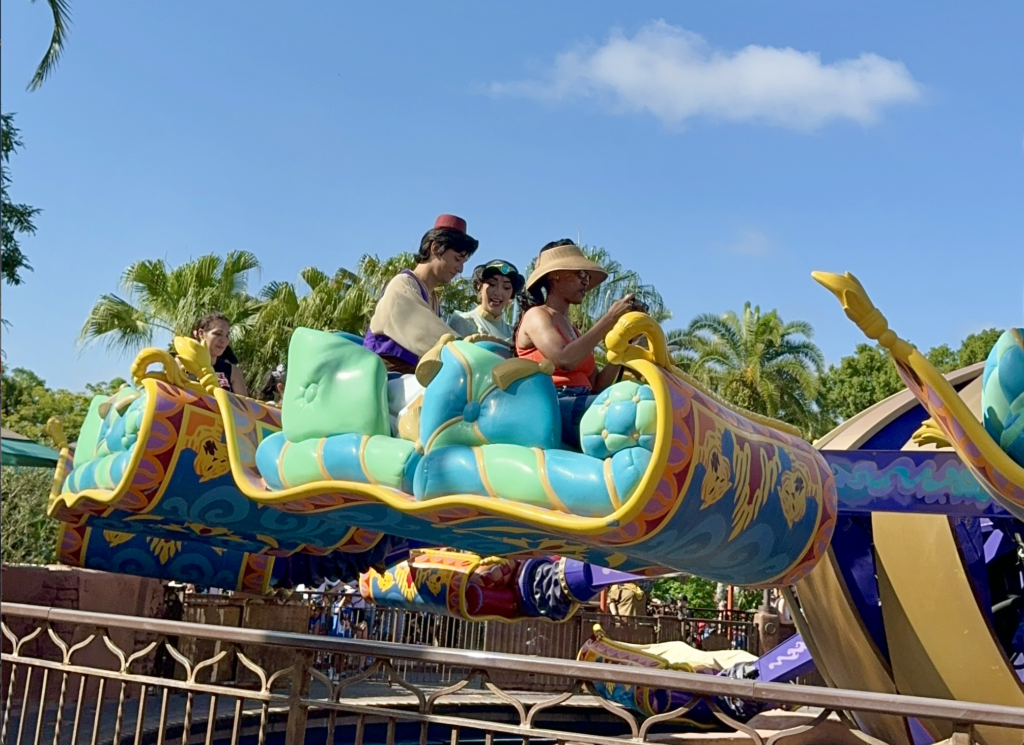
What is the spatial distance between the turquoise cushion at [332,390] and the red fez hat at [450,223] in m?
0.62

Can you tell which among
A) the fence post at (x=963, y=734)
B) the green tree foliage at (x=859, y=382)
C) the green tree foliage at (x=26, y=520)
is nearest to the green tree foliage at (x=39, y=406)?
the green tree foliage at (x=26, y=520)

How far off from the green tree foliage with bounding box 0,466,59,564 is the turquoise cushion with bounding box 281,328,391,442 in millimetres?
13845

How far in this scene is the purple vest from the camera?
4199 mm

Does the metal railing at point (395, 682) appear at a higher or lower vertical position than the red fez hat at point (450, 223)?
lower

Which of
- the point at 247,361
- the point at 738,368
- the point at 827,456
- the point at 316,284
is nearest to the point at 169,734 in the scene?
the point at 827,456

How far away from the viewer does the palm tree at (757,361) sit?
23.1m

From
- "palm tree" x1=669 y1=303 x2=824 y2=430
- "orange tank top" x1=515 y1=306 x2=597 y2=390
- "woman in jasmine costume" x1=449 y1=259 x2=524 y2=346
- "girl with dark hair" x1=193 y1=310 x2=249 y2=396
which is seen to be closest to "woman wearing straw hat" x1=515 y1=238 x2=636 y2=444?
"orange tank top" x1=515 y1=306 x2=597 y2=390

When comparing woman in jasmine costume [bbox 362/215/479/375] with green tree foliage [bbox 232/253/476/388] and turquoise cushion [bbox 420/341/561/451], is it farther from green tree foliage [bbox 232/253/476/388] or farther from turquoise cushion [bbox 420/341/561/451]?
green tree foliage [bbox 232/253/476/388]

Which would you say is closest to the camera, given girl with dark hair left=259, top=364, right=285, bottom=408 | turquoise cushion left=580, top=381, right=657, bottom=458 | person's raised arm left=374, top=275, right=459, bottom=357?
turquoise cushion left=580, top=381, right=657, bottom=458

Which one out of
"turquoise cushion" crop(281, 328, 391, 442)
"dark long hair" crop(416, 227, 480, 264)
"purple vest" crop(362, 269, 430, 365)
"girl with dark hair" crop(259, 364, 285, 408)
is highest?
"dark long hair" crop(416, 227, 480, 264)

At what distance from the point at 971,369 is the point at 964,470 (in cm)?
165

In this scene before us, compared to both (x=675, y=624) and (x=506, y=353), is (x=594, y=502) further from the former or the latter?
(x=675, y=624)

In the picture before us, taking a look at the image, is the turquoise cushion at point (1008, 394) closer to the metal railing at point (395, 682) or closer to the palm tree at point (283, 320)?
the metal railing at point (395, 682)

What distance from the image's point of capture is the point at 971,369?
5613mm
